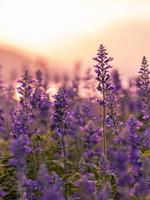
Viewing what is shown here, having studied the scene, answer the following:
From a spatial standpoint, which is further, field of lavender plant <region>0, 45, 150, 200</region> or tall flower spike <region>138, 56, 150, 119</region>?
tall flower spike <region>138, 56, 150, 119</region>

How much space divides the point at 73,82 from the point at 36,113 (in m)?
6.59

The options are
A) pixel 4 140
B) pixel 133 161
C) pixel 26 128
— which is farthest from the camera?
pixel 4 140

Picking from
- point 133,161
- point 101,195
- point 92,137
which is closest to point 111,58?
point 92,137

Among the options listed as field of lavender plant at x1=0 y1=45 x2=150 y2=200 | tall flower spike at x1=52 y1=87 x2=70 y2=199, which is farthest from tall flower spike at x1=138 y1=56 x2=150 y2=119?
tall flower spike at x1=52 y1=87 x2=70 y2=199

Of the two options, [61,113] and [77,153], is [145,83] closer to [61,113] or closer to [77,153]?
[61,113]

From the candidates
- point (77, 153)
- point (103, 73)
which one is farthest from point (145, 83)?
point (77, 153)

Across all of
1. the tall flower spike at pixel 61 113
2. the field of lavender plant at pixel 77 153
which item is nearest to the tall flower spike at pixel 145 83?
the field of lavender plant at pixel 77 153

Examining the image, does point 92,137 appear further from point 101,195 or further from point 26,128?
point 101,195

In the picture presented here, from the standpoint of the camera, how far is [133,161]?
35.8ft

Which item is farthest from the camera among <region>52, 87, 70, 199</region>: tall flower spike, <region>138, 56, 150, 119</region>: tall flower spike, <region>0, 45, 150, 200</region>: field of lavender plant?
<region>138, 56, 150, 119</region>: tall flower spike

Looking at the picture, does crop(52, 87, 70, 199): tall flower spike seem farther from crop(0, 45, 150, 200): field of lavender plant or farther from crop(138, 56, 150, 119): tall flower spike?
crop(138, 56, 150, 119): tall flower spike

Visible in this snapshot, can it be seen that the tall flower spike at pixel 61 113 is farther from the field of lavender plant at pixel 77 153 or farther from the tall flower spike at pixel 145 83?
the tall flower spike at pixel 145 83

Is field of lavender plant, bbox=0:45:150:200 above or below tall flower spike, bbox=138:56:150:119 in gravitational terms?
below

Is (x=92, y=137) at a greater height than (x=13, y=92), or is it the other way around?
(x=13, y=92)
